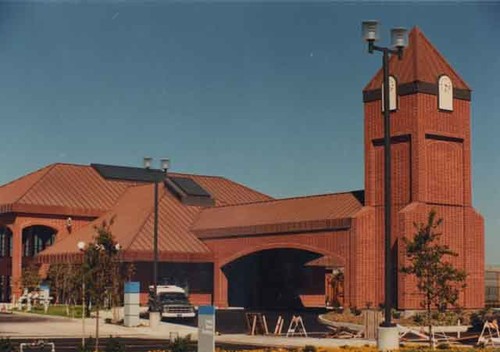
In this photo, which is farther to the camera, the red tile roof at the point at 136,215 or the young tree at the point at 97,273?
the red tile roof at the point at 136,215

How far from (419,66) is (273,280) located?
71.3 ft

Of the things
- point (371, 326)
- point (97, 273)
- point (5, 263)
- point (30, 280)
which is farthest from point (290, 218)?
point (97, 273)

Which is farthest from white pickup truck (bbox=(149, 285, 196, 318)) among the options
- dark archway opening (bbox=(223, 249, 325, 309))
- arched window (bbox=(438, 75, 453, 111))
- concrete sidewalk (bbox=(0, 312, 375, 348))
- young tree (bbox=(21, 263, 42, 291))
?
arched window (bbox=(438, 75, 453, 111))

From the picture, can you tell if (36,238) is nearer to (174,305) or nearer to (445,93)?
(174,305)

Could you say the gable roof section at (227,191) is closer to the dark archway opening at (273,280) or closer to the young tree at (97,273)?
the dark archway opening at (273,280)

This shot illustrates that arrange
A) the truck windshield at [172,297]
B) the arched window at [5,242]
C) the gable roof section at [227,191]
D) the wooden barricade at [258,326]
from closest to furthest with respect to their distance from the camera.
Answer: the wooden barricade at [258,326] < the truck windshield at [172,297] < the arched window at [5,242] < the gable roof section at [227,191]

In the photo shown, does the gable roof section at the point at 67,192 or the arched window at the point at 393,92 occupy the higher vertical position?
the arched window at the point at 393,92

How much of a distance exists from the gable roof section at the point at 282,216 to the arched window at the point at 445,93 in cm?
737

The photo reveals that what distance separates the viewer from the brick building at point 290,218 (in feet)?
172

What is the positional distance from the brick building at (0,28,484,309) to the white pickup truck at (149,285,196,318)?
24.8 ft

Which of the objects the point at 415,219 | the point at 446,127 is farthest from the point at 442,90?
the point at 415,219

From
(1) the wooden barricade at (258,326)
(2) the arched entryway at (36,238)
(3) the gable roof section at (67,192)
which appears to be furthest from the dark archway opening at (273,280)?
(1) the wooden barricade at (258,326)

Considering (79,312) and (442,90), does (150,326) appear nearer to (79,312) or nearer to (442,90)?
(79,312)

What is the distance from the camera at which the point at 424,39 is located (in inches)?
2126
